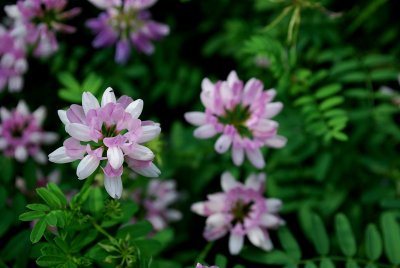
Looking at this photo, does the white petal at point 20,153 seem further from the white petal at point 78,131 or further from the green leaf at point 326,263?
the green leaf at point 326,263

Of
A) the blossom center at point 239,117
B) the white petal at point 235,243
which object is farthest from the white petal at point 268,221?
the blossom center at point 239,117

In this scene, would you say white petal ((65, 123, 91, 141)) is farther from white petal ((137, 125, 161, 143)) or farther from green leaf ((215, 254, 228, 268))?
green leaf ((215, 254, 228, 268))

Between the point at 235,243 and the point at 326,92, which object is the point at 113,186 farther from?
the point at 326,92

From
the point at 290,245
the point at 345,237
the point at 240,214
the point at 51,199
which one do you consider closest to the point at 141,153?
the point at 51,199

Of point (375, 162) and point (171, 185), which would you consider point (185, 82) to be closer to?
point (171, 185)

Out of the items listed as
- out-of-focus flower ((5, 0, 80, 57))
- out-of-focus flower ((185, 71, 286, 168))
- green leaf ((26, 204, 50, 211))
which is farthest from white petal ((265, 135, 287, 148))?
out-of-focus flower ((5, 0, 80, 57))

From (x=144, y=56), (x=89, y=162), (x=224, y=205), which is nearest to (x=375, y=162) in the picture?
(x=224, y=205)
